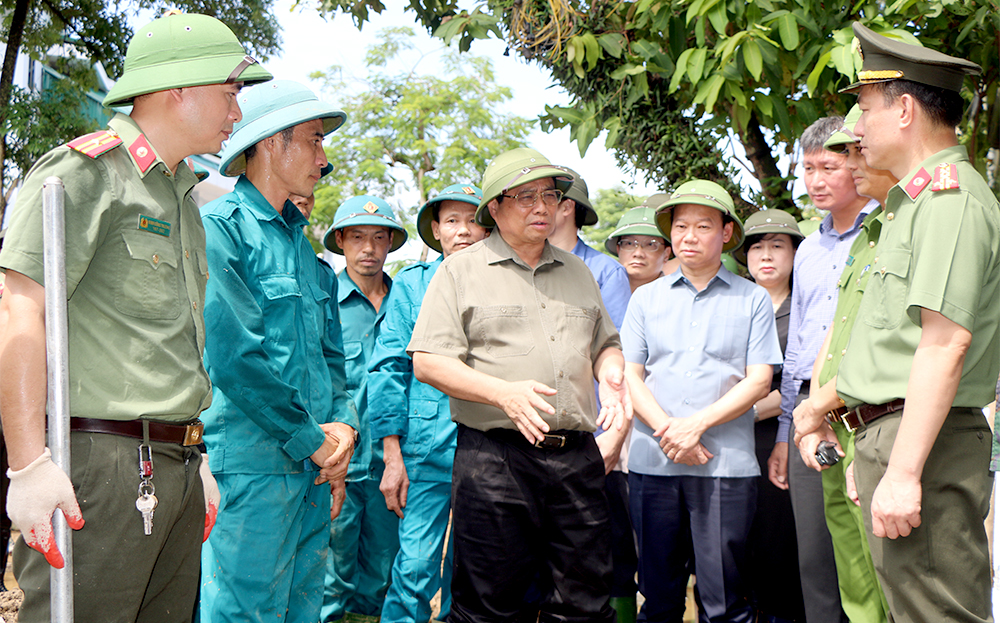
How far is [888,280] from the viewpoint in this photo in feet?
8.23

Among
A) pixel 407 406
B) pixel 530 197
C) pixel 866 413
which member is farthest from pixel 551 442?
pixel 407 406

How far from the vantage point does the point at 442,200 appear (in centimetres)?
445

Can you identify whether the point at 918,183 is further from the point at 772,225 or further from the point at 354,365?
the point at 354,365

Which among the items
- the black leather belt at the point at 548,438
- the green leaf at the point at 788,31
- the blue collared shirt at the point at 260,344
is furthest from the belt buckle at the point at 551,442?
the green leaf at the point at 788,31

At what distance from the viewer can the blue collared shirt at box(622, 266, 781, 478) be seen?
371 cm

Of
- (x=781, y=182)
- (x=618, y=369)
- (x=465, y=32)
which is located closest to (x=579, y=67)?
(x=465, y=32)

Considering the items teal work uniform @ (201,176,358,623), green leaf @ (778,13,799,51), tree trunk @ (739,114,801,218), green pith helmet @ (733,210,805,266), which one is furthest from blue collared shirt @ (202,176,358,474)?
tree trunk @ (739,114,801,218)

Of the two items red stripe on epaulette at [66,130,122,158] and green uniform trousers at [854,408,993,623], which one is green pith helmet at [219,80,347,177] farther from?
green uniform trousers at [854,408,993,623]

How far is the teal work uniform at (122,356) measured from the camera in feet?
6.36

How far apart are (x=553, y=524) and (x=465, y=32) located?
12.0 ft

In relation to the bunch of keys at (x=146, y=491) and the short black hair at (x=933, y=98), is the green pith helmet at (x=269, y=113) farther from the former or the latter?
the short black hair at (x=933, y=98)

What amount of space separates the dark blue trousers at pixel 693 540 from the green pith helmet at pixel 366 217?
2215mm

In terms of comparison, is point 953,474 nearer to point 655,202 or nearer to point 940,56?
point 940,56

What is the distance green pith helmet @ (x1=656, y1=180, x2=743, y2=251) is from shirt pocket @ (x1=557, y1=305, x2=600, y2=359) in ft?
3.00
